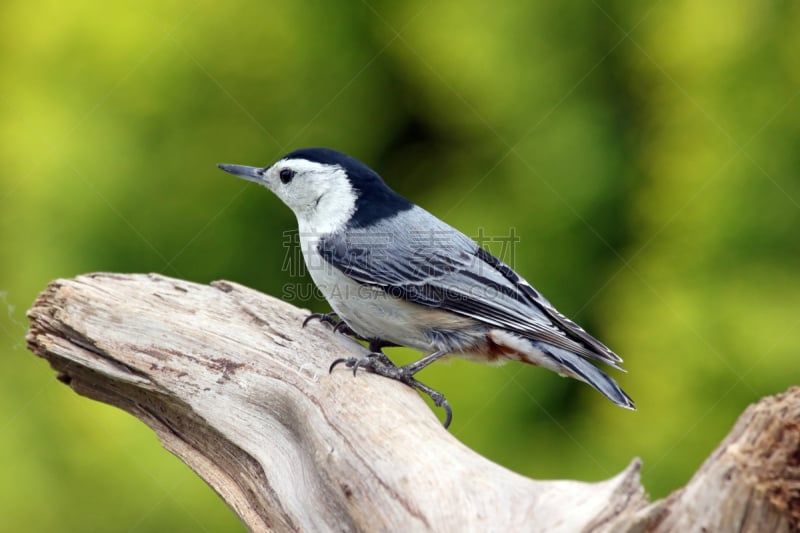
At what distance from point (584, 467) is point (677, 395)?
19.5 inches

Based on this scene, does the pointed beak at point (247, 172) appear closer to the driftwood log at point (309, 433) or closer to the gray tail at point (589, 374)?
the driftwood log at point (309, 433)

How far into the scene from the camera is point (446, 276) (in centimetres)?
297

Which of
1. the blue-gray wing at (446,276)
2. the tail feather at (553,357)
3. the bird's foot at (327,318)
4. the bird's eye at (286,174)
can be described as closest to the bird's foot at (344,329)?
the bird's foot at (327,318)

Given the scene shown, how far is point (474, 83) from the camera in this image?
12.1 ft

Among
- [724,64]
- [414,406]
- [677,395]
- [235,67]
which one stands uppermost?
[724,64]

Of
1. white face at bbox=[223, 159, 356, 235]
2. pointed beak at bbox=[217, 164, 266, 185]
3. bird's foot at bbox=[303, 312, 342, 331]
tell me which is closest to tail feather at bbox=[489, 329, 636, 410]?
bird's foot at bbox=[303, 312, 342, 331]

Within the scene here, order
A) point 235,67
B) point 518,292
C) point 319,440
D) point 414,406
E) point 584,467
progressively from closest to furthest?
point 319,440
point 414,406
point 518,292
point 584,467
point 235,67

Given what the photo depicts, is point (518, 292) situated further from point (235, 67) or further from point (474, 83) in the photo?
point (235, 67)

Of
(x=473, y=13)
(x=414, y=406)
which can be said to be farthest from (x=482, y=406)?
(x=473, y=13)

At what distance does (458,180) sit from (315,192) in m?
0.92

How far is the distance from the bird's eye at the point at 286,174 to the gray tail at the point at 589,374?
1130mm

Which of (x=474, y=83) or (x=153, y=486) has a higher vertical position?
(x=474, y=83)

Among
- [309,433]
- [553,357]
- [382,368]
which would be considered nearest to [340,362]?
[382,368]

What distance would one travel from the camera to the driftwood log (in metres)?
1.62
